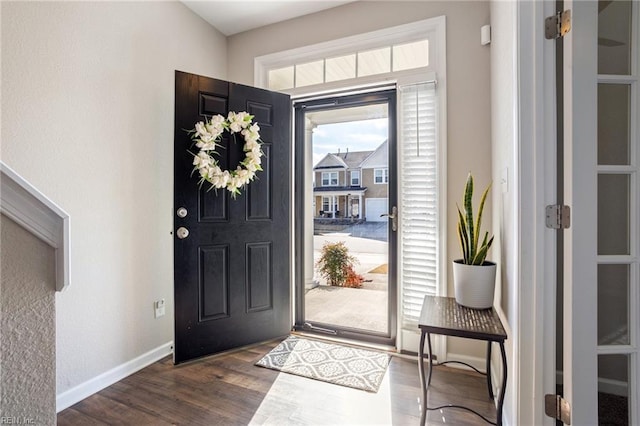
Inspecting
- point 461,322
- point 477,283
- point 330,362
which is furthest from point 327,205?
point 461,322

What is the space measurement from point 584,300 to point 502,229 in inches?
22.5

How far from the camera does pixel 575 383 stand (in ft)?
3.68

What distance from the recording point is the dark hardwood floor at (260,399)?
1609 mm

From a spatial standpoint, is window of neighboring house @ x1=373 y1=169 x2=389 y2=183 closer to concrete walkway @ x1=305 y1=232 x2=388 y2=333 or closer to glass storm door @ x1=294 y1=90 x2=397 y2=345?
glass storm door @ x1=294 y1=90 x2=397 y2=345

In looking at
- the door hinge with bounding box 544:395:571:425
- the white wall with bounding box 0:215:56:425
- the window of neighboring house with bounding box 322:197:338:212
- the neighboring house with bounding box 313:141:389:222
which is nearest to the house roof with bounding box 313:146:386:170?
the neighboring house with bounding box 313:141:389:222

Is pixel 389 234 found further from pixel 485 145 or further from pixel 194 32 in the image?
pixel 194 32

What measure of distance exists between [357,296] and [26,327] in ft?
7.26

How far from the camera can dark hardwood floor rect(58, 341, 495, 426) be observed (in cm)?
161

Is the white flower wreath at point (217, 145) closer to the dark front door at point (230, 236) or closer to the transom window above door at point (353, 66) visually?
the dark front door at point (230, 236)

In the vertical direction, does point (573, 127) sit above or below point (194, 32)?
below

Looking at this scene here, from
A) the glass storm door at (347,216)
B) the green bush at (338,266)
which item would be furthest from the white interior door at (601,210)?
the green bush at (338,266)

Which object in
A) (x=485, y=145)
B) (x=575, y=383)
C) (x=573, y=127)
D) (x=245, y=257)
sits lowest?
(x=575, y=383)

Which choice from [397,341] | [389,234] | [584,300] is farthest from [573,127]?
[397,341]

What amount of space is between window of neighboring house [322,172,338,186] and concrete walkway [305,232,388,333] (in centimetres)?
45
